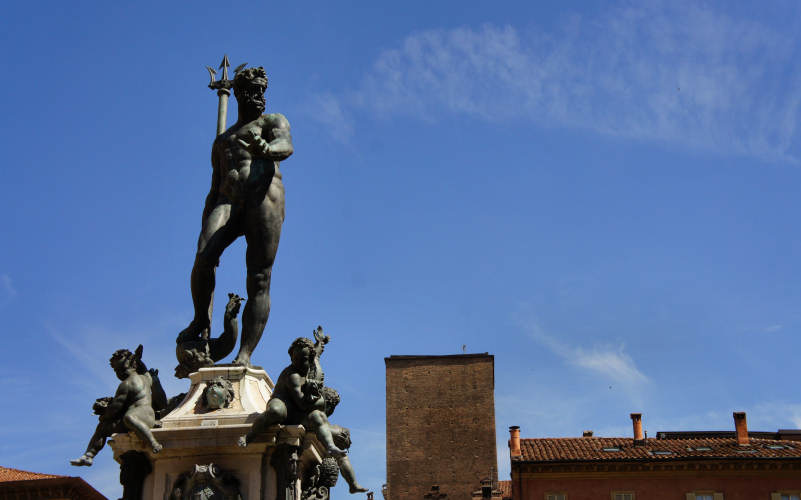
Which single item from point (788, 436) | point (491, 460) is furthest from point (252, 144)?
point (491, 460)

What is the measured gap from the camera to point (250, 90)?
31.3ft

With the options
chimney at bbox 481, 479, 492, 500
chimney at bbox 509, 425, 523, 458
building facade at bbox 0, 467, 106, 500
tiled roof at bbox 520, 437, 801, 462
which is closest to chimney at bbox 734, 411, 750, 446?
tiled roof at bbox 520, 437, 801, 462

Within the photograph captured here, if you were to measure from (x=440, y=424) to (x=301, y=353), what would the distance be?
5387 cm

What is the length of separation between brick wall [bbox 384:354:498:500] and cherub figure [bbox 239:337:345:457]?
170ft

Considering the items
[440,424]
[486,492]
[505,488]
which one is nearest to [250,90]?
[486,492]

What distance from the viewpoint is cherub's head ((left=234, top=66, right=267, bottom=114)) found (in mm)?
9531

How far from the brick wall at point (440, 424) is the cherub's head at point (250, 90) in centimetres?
5112

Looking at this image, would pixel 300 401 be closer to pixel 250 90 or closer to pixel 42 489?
pixel 250 90

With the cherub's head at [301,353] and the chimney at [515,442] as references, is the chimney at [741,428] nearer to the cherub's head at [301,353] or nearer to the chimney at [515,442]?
the chimney at [515,442]

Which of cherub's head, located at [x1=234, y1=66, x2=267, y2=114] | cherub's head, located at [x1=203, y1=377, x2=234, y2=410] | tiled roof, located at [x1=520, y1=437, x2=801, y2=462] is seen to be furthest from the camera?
tiled roof, located at [x1=520, y1=437, x2=801, y2=462]

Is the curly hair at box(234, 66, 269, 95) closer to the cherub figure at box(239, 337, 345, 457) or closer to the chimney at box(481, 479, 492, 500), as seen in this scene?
the cherub figure at box(239, 337, 345, 457)

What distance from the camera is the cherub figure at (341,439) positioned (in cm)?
842

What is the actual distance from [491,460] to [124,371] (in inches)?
2068

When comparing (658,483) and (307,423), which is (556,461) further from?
(307,423)
